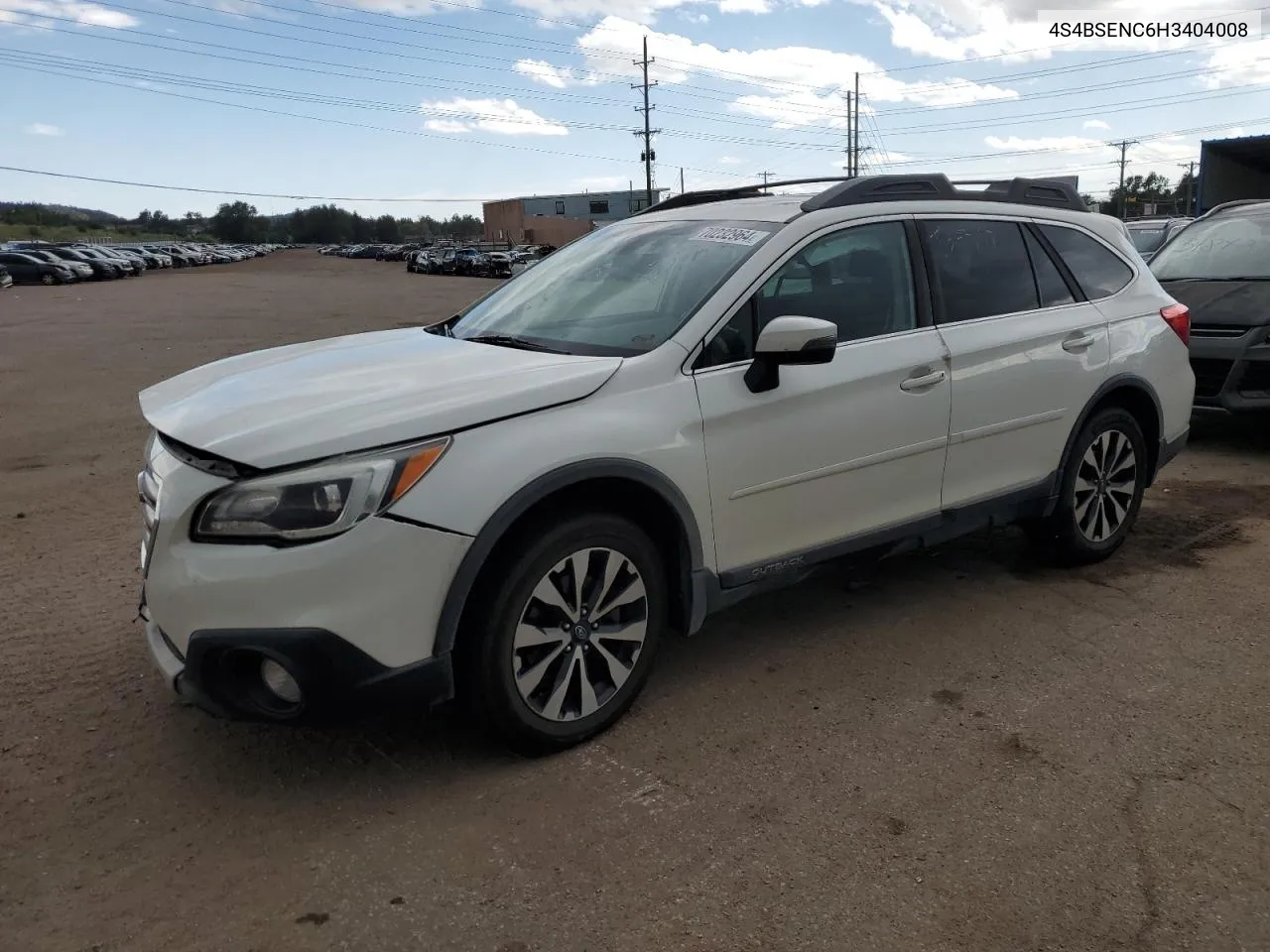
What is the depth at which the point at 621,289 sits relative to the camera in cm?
390

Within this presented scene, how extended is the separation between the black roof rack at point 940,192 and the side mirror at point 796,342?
2.50ft

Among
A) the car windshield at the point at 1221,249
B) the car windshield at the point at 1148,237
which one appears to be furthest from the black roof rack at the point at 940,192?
the car windshield at the point at 1148,237

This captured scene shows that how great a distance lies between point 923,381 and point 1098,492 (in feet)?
5.05

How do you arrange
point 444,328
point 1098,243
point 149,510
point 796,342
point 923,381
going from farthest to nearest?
1. point 1098,243
2. point 444,328
3. point 923,381
4. point 796,342
5. point 149,510

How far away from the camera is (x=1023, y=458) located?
175 inches

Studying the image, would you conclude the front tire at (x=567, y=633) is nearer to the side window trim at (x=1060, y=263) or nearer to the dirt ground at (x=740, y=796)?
the dirt ground at (x=740, y=796)

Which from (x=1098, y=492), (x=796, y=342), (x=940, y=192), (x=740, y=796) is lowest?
(x=740, y=796)

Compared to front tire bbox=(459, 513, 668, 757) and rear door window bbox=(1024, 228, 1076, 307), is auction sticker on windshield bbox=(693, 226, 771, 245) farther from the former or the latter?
rear door window bbox=(1024, 228, 1076, 307)

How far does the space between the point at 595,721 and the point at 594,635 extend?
0.30 meters

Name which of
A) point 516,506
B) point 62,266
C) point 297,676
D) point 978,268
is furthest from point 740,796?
point 62,266

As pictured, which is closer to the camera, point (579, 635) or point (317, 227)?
point (579, 635)

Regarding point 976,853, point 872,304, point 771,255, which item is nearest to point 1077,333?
point 872,304

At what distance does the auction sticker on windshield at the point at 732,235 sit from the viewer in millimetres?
3715

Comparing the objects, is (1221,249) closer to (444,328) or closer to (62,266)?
(444,328)
